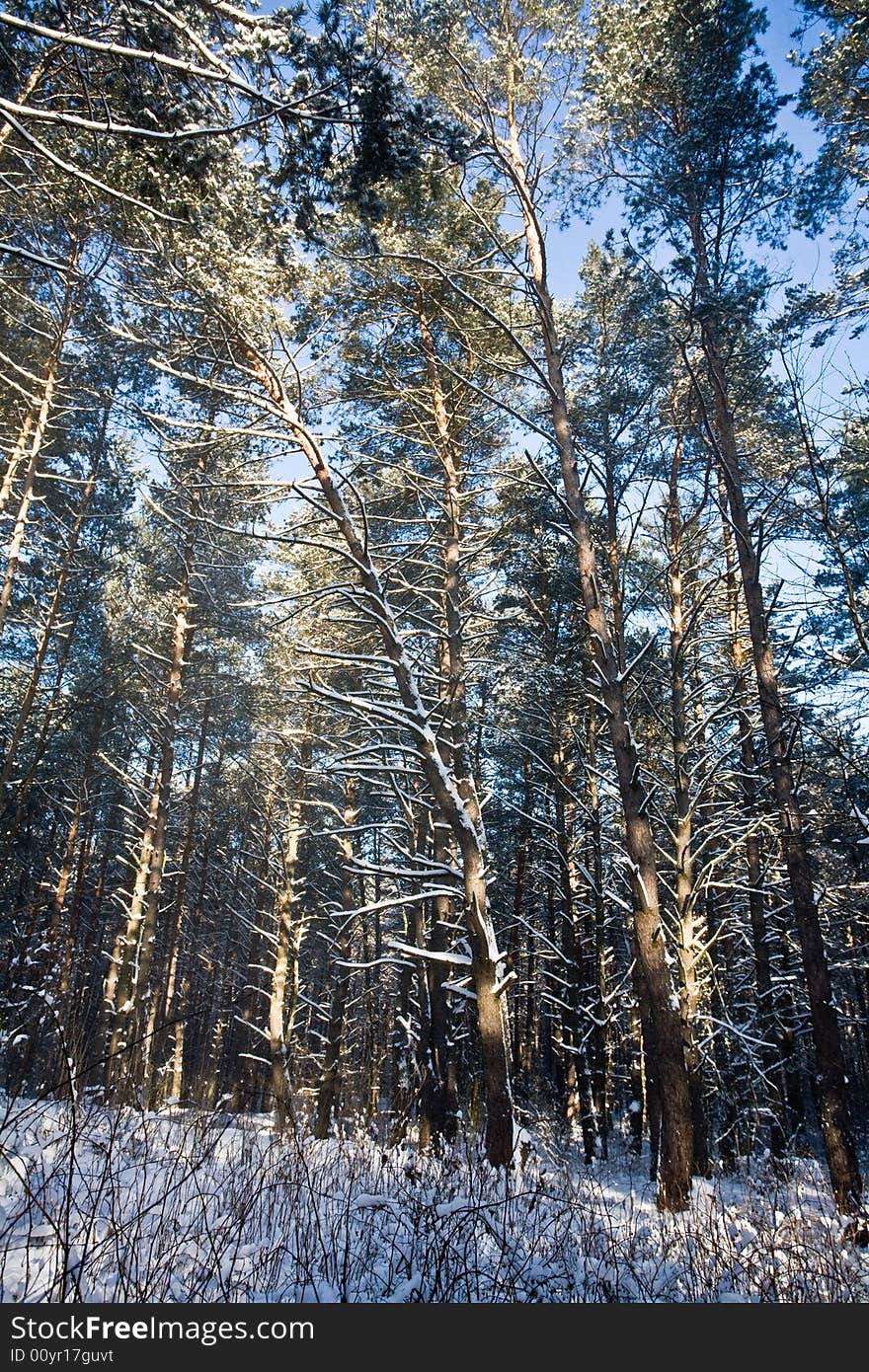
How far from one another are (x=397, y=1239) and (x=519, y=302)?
39.7 ft

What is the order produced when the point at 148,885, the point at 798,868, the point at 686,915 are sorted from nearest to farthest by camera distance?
the point at 798,868
the point at 686,915
the point at 148,885

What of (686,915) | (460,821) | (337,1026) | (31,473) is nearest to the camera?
(460,821)

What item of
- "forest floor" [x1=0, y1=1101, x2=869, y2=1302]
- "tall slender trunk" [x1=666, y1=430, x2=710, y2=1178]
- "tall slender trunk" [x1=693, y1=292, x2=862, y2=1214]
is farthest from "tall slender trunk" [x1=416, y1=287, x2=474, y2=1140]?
"forest floor" [x1=0, y1=1101, x2=869, y2=1302]

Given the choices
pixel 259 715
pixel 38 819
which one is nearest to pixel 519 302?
pixel 259 715

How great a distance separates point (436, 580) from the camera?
41.3ft

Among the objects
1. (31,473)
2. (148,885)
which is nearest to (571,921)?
(148,885)

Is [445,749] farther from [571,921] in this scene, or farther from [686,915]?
[571,921]

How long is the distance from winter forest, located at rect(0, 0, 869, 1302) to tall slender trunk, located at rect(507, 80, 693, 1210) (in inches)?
2.2

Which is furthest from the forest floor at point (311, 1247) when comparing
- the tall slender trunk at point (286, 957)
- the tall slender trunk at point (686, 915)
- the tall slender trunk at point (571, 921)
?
the tall slender trunk at point (286, 957)

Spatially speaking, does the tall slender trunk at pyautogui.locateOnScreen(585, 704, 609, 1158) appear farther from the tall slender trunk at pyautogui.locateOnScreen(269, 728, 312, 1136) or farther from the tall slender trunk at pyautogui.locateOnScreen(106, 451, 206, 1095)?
the tall slender trunk at pyautogui.locateOnScreen(106, 451, 206, 1095)

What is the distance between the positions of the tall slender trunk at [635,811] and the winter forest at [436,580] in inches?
2.2

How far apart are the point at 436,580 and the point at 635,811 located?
6956 mm

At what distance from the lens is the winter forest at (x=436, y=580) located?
383 centimetres

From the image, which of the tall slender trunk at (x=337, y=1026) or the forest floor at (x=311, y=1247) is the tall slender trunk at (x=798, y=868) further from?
the tall slender trunk at (x=337, y=1026)
